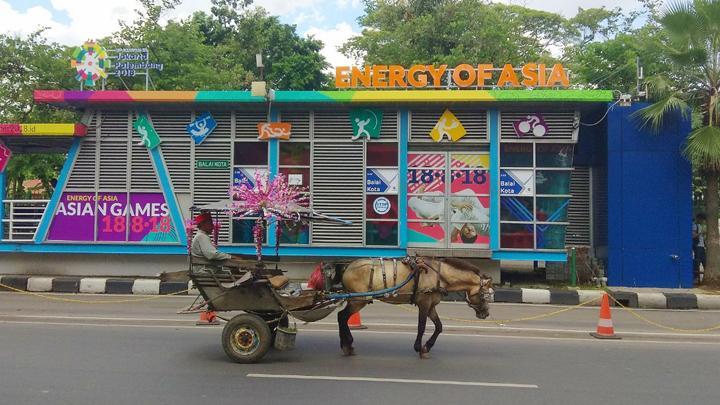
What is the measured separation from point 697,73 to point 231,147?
12.3 metres

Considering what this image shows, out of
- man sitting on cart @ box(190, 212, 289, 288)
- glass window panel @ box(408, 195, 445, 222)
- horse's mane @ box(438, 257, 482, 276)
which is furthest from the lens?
glass window panel @ box(408, 195, 445, 222)

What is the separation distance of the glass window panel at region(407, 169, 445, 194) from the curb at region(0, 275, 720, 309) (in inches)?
119

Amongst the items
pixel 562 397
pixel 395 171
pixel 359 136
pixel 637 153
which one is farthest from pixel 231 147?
pixel 562 397

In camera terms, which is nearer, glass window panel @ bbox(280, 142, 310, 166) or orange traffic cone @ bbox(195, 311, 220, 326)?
orange traffic cone @ bbox(195, 311, 220, 326)

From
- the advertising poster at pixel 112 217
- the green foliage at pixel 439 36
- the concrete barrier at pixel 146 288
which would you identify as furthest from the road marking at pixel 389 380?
the green foliage at pixel 439 36

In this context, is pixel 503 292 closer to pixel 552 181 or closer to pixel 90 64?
pixel 552 181

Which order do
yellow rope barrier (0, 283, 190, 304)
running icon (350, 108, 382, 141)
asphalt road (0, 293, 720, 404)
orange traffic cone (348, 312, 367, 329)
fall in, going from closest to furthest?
asphalt road (0, 293, 720, 404)
orange traffic cone (348, 312, 367, 329)
yellow rope barrier (0, 283, 190, 304)
running icon (350, 108, 382, 141)

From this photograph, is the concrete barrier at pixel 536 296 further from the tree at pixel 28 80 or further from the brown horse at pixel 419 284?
the tree at pixel 28 80

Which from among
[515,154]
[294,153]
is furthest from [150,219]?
[515,154]

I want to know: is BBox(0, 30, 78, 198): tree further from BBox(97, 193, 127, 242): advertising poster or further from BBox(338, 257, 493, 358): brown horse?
BBox(338, 257, 493, 358): brown horse

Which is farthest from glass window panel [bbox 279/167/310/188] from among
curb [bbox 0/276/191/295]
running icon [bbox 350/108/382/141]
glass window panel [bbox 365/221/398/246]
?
curb [bbox 0/276/191/295]

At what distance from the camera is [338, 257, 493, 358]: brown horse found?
7.28 metres

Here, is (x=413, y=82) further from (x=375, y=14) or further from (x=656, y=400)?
(x=375, y=14)

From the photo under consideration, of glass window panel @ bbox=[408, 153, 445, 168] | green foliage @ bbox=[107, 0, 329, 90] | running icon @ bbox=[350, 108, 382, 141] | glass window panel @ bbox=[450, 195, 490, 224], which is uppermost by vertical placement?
green foliage @ bbox=[107, 0, 329, 90]
